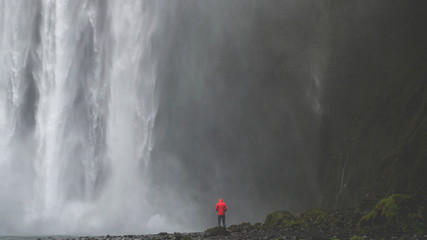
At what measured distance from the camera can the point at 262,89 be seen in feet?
147

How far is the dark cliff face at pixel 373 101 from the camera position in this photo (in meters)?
29.8

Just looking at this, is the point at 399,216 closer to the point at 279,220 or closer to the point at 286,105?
the point at 279,220

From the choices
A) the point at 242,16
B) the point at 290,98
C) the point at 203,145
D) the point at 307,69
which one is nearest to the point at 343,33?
the point at 307,69

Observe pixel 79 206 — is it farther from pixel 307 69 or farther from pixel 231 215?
pixel 307 69

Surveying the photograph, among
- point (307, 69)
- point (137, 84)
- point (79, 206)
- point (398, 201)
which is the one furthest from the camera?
point (137, 84)

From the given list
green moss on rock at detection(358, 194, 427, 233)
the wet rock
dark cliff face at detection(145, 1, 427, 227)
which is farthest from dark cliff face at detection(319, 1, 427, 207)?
the wet rock

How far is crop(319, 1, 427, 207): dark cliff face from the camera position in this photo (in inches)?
1174

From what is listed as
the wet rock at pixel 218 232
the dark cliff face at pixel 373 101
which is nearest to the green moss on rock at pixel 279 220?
the wet rock at pixel 218 232

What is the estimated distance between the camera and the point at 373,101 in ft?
115

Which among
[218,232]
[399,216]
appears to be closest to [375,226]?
[399,216]

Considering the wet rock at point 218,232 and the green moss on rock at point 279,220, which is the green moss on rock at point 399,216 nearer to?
the green moss on rock at point 279,220

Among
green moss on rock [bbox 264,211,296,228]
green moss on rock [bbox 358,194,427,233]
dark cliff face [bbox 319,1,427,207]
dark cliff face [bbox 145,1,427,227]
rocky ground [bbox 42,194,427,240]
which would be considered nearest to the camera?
rocky ground [bbox 42,194,427,240]

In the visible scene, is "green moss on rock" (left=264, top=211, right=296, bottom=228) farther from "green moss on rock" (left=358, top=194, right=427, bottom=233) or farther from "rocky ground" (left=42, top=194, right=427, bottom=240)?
"green moss on rock" (left=358, top=194, right=427, bottom=233)

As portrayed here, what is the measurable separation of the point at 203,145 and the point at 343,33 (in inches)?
723
